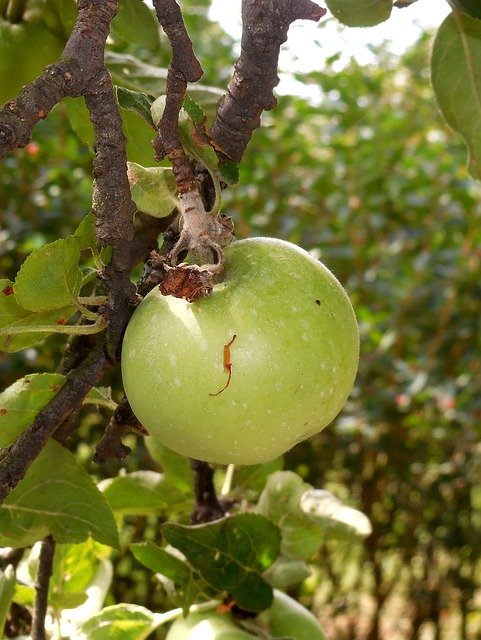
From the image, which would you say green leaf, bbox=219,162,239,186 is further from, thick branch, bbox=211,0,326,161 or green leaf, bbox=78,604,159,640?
green leaf, bbox=78,604,159,640

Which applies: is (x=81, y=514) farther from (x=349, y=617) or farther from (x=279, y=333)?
(x=349, y=617)

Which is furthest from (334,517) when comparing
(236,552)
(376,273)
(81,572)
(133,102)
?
(376,273)

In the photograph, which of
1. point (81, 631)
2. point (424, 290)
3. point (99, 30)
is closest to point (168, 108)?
point (99, 30)

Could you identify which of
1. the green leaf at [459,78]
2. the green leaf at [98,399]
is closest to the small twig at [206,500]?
the green leaf at [98,399]

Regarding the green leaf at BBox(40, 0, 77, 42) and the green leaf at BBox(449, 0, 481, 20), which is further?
the green leaf at BBox(40, 0, 77, 42)

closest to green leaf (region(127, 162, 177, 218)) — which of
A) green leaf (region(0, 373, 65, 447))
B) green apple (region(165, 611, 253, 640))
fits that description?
green leaf (region(0, 373, 65, 447))
